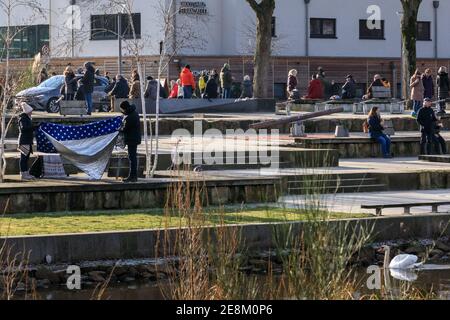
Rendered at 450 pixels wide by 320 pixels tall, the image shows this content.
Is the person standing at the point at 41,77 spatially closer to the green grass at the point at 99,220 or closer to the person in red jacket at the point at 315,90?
the person in red jacket at the point at 315,90

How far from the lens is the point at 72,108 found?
133ft

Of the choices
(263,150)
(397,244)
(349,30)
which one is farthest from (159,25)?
(397,244)

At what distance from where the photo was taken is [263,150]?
108ft

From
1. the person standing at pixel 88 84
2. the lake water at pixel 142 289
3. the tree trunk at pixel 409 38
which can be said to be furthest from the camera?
the tree trunk at pixel 409 38

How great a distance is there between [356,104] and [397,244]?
24.7 metres

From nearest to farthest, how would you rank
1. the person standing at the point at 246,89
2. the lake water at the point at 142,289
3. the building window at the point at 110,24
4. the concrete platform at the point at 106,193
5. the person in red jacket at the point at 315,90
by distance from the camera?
the lake water at the point at 142,289, the concrete platform at the point at 106,193, the person in red jacket at the point at 315,90, the person standing at the point at 246,89, the building window at the point at 110,24

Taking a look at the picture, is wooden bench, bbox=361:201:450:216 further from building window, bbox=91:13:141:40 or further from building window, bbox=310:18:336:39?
building window, bbox=310:18:336:39

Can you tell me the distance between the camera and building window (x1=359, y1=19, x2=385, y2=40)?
70.2 m

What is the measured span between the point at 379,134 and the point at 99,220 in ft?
45.0

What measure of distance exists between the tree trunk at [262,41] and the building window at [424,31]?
70.1ft

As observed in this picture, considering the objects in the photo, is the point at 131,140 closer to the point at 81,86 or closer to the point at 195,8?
the point at 81,86

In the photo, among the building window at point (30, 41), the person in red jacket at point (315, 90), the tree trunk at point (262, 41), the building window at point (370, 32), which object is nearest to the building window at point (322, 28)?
the building window at point (370, 32)

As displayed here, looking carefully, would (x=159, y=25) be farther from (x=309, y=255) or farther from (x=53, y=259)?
(x=309, y=255)

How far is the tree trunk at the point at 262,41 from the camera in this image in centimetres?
5131
